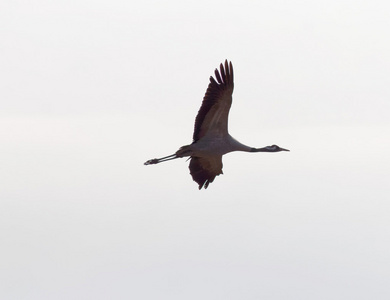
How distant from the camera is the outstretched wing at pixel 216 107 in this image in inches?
3349

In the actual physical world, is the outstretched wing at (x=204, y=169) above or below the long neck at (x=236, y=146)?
below

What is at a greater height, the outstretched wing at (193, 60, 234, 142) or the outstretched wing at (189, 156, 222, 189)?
the outstretched wing at (193, 60, 234, 142)

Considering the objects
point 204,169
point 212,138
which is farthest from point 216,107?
point 204,169

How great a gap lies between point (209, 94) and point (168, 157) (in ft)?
14.0

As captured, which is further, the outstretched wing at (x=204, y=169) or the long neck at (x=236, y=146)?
the outstretched wing at (x=204, y=169)

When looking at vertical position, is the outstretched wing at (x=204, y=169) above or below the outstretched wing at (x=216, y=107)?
below

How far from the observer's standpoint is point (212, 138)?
86.8 meters

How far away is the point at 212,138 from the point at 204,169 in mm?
3050

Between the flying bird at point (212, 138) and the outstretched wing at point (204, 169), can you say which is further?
the outstretched wing at point (204, 169)

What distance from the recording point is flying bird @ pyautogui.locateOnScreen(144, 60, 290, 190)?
8512cm

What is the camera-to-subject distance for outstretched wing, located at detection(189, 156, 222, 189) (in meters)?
89.2

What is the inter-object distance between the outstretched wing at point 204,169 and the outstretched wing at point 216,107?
238cm

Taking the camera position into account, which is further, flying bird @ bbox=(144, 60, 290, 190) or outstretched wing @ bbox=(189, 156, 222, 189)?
outstretched wing @ bbox=(189, 156, 222, 189)

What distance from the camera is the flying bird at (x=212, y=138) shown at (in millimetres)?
85125
